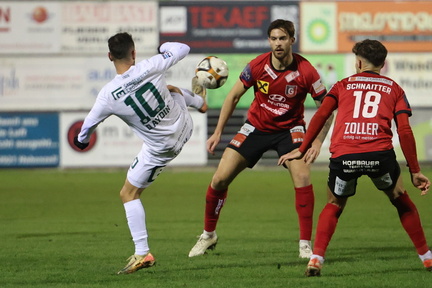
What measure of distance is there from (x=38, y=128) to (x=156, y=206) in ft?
36.9

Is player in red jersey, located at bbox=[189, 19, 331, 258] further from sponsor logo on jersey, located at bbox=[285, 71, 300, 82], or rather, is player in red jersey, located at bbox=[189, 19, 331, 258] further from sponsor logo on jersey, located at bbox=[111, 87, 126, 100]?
sponsor logo on jersey, located at bbox=[111, 87, 126, 100]

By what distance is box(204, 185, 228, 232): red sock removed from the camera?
9.97 metres

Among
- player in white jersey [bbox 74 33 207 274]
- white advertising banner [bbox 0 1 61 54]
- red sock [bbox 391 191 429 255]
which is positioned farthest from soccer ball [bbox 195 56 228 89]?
white advertising banner [bbox 0 1 61 54]

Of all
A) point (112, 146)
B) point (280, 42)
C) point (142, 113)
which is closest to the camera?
point (142, 113)

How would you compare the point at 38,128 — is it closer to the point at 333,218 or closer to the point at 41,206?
the point at 41,206

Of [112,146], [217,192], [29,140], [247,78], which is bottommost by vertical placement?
[112,146]

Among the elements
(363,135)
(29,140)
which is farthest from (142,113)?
(29,140)

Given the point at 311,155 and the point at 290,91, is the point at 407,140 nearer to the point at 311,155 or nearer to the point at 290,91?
the point at 311,155

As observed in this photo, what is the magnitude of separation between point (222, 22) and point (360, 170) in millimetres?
19766

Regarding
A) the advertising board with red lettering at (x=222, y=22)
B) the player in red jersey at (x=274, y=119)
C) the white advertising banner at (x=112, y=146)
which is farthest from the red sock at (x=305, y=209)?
the advertising board with red lettering at (x=222, y=22)

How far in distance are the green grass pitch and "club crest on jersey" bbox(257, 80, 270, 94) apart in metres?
1.70

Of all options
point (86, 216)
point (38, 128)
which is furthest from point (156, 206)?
point (38, 128)

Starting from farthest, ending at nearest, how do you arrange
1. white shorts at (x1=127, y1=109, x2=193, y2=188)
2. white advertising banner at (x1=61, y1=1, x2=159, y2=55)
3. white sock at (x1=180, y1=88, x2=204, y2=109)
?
white advertising banner at (x1=61, y1=1, x2=159, y2=55), white sock at (x1=180, y1=88, x2=204, y2=109), white shorts at (x1=127, y1=109, x2=193, y2=188)

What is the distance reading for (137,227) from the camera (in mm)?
8508
